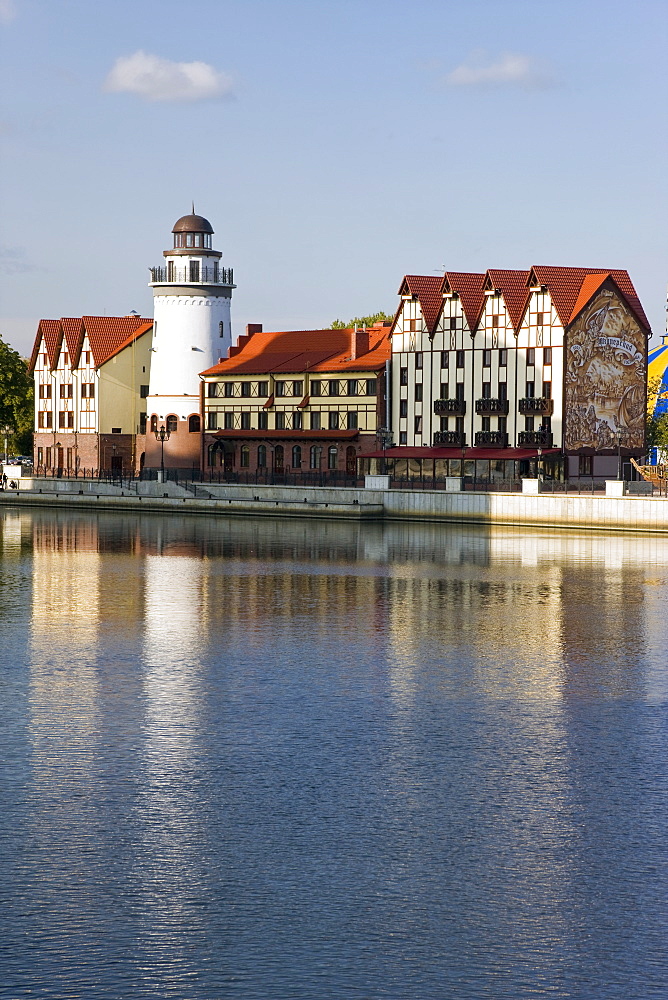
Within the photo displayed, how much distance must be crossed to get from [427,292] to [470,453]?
1416 centimetres

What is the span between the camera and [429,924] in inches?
718

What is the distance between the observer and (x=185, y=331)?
4577 inches

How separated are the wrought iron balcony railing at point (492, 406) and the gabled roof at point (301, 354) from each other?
9921 millimetres

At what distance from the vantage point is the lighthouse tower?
115000mm

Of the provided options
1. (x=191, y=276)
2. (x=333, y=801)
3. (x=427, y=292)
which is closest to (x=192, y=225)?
(x=191, y=276)

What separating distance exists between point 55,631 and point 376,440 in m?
63.0

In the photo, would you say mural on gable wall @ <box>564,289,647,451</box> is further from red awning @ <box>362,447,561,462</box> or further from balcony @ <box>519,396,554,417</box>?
red awning @ <box>362,447,561,462</box>

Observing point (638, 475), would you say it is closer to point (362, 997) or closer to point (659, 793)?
point (659, 793)

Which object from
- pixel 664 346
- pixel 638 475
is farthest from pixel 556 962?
pixel 664 346

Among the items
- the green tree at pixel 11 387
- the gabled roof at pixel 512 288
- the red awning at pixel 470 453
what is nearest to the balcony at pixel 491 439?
the red awning at pixel 470 453

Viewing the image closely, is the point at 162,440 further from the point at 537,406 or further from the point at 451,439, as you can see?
the point at 537,406

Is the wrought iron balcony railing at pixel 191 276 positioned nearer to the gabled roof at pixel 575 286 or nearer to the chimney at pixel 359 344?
the chimney at pixel 359 344

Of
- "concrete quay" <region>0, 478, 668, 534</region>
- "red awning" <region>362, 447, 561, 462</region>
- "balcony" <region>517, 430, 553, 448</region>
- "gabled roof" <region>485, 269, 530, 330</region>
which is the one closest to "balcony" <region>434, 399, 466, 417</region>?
"red awning" <region>362, 447, 561, 462</region>

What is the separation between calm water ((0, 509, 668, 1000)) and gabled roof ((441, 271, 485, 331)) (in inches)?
2102
